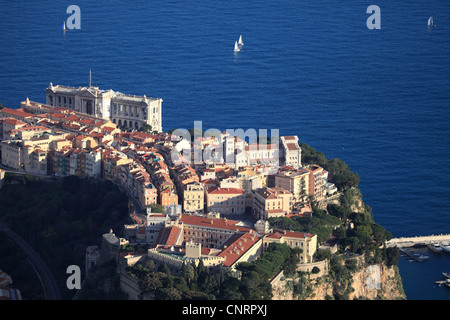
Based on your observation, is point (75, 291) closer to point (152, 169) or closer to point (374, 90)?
point (152, 169)

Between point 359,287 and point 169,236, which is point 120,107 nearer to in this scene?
point 169,236

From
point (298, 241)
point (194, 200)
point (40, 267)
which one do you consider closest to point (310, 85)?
point (194, 200)

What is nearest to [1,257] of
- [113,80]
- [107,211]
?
[107,211]

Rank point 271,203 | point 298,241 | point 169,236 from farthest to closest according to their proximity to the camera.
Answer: point 271,203 → point 298,241 → point 169,236

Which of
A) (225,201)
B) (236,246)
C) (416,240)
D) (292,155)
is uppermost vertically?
(292,155)

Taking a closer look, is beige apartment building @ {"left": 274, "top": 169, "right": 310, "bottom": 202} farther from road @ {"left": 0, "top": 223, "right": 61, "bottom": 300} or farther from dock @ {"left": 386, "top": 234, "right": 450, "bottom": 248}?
road @ {"left": 0, "top": 223, "right": 61, "bottom": 300}
